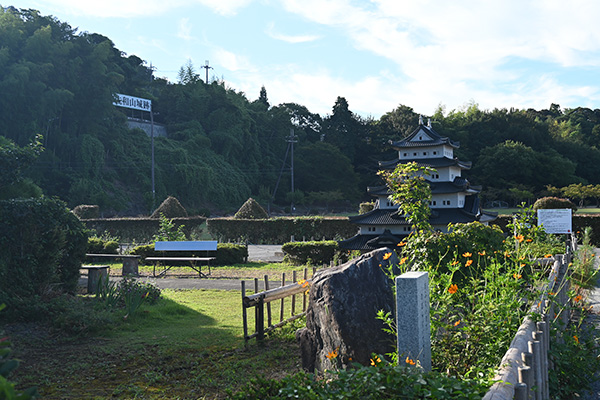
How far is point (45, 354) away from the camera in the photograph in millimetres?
7492

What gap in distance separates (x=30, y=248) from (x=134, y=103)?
60910 mm

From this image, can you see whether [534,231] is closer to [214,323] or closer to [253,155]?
[214,323]

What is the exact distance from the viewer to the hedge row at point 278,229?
29281mm

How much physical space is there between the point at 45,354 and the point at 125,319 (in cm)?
212

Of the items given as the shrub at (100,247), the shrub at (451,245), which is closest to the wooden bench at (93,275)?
the shrub at (451,245)

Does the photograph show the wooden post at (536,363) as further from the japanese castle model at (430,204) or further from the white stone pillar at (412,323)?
the japanese castle model at (430,204)

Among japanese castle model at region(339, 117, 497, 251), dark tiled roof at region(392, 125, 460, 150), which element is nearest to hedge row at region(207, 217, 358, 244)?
dark tiled roof at region(392, 125, 460, 150)

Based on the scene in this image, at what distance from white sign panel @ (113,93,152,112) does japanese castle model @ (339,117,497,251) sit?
48215mm

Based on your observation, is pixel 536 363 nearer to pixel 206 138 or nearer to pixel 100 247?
pixel 100 247

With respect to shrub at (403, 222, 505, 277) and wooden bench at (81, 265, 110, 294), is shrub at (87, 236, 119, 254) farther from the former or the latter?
shrub at (403, 222, 505, 277)

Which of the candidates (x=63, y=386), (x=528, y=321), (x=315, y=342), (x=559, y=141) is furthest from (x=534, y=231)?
(x=559, y=141)

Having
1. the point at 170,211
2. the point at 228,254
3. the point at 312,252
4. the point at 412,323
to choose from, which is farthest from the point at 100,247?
the point at 412,323

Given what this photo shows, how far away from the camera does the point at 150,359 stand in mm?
7195

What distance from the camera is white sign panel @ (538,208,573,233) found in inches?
699
